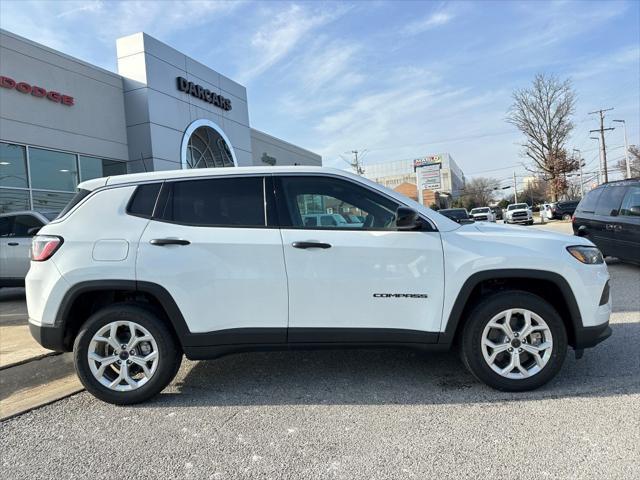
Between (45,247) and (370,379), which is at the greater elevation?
(45,247)

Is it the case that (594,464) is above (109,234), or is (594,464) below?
below

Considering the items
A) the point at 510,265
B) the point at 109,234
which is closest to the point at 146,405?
the point at 109,234

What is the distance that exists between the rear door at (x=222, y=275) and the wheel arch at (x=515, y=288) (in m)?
1.32

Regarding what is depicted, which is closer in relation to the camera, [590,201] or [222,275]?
[222,275]

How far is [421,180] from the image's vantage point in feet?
199

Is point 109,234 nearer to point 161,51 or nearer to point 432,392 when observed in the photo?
point 432,392

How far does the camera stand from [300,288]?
3525 millimetres

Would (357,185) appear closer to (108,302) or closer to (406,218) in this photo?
(406,218)

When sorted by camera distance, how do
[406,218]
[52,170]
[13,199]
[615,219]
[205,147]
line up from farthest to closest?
[205,147], [52,170], [13,199], [615,219], [406,218]

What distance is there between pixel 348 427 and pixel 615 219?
782cm

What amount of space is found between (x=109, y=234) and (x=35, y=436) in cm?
151

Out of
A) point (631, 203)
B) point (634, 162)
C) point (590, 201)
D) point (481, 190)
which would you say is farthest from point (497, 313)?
point (481, 190)

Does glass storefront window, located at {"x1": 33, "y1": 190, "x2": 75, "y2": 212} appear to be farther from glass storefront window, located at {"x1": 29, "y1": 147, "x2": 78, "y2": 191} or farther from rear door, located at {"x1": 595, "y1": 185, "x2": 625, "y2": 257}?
rear door, located at {"x1": 595, "y1": 185, "x2": 625, "y2": 257}

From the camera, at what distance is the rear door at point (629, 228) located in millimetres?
8031
